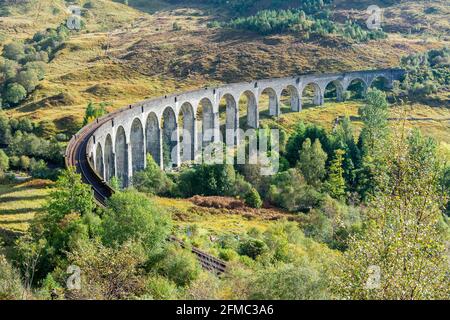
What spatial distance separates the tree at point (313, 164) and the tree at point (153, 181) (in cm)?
1637

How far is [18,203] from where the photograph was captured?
4631 cm

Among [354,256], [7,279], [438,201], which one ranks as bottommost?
[7,279]

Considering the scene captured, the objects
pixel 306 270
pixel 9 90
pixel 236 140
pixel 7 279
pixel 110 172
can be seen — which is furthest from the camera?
pixel 9 90

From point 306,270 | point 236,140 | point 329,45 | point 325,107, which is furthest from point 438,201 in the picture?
point 329,45

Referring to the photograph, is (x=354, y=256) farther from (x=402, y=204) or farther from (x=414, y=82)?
(x=414, y=82)

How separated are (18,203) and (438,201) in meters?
39.2

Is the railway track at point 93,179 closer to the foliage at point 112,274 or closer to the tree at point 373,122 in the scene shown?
the foliage at point 112,274

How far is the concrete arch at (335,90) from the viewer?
107 m

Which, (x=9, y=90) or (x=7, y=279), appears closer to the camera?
(x=7, y=279)

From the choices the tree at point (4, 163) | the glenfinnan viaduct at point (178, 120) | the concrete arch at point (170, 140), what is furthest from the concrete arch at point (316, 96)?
the tree at point (4, 163)

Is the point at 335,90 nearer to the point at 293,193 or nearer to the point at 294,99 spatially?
the point at 294,99

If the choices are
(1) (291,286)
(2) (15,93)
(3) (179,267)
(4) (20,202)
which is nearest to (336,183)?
(4) (20,202)

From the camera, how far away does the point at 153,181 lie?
5753cm

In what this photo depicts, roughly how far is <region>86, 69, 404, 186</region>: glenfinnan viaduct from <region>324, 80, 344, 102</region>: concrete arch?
0.20 meters
